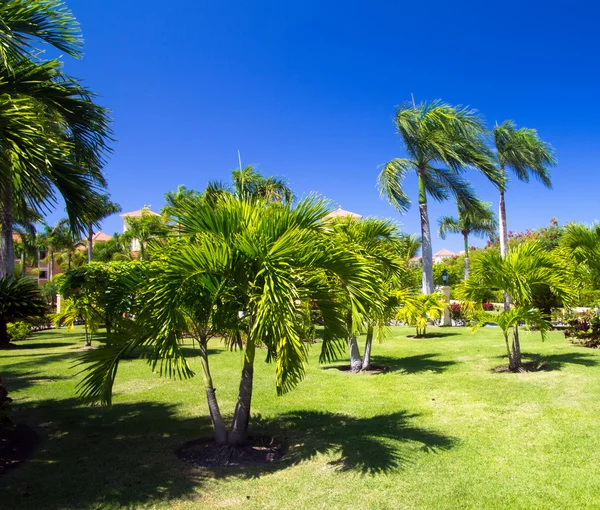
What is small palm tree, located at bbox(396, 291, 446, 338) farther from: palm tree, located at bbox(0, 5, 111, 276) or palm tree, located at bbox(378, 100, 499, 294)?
palm tree, located at bbox(0, 5, 111, 276)

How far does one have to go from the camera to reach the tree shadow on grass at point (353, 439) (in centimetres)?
536

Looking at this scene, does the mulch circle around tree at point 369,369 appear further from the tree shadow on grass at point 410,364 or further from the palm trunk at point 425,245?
the palm trunk at point 425,245

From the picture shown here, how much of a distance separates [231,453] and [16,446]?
9.30ft

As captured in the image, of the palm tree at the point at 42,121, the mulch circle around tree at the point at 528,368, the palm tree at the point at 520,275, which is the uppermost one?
the palm tree at the point at 42,121

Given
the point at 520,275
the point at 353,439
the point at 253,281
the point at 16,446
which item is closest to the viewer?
the point at 253,281

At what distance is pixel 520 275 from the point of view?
390 inches

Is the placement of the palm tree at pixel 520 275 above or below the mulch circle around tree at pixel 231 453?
above

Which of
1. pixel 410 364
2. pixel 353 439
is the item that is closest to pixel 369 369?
pixel 410 364

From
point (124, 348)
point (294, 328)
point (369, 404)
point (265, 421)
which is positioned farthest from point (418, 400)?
point (124, 348)

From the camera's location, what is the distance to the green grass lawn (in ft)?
14.9

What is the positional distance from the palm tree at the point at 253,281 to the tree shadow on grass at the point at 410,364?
6.29 m

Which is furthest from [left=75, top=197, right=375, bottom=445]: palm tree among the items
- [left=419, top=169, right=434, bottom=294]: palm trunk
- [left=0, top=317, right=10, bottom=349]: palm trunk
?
[left=419, top=169, right=434, bottom=294]: palm trunk

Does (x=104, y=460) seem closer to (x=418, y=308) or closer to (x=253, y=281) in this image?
(x=253, y=281)

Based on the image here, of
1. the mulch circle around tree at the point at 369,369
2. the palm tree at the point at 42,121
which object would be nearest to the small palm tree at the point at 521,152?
the mulch circle around tree at the point at 369,369
